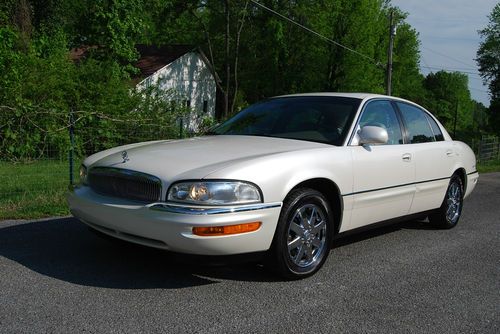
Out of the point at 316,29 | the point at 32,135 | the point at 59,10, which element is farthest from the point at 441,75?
the point at 32,135

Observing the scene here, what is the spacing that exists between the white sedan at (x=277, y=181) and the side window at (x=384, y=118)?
0.01 meters

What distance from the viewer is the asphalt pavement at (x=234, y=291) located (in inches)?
139

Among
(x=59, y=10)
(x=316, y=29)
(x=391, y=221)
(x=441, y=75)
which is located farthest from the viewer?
(x=441, y=75)

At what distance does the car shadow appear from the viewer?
165 inches

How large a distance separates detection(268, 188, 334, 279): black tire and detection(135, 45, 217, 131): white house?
3142 cm

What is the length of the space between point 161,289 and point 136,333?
798 millimetres

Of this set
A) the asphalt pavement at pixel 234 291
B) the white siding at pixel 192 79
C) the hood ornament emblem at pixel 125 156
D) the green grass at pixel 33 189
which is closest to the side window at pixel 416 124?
the asphalt pavement at pixel 234 291

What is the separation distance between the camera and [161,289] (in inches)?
161

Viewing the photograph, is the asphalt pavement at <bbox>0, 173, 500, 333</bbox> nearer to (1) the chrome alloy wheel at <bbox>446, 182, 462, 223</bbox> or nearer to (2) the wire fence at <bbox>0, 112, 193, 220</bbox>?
(1) the chrome alloy wheel at <bbox>446, 182, 462, 223</bbox>

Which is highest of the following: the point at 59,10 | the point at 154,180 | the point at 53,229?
the point at 59,10

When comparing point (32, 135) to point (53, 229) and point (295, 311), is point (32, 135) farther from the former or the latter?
point (295, 311)

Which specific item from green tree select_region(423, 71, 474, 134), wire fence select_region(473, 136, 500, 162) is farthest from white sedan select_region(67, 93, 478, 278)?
green tree select_region(423, 71, 474, 134)

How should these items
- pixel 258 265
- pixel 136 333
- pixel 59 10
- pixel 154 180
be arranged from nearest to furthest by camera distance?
pixel 136 333 < pixel 154 180 < pixel 258 265 < pixel 59 10

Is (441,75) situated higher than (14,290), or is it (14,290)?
(441,75)
